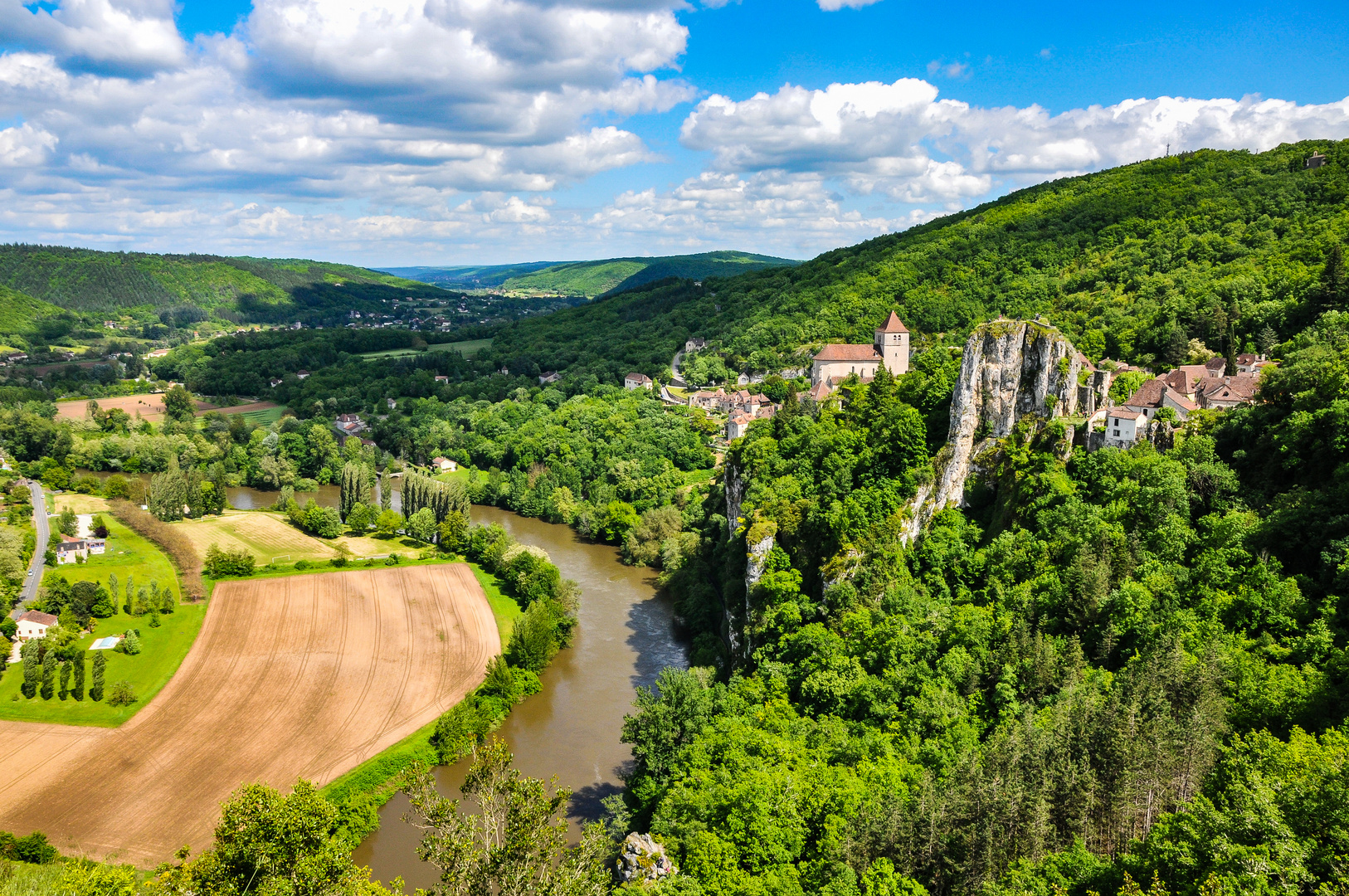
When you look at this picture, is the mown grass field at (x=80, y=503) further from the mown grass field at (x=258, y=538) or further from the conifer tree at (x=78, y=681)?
the conifer tree at (x=78, y=681)

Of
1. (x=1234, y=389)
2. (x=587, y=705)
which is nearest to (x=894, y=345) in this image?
(x=1234, y=389)

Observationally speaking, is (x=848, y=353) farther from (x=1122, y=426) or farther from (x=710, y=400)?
(x=1122, y=426)

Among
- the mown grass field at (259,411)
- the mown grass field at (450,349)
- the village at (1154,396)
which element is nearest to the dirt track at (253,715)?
the village at (1154,396)

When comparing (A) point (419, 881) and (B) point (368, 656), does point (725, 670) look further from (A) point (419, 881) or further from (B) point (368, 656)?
(B) point (368, 656)

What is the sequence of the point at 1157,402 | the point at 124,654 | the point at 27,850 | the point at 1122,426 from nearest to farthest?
the point at 27,850 → the point at 1122,426 → the point at 1157,402 → the point at 124,654

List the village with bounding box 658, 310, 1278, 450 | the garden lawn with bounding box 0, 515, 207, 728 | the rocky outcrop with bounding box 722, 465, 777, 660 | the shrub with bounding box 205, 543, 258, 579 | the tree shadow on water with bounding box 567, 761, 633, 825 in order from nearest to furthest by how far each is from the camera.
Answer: the tree shadow on water with bounding box 567, 761, 633, 825
the village with bounding box 658, 310, 1278, 450
the rocky outcrop with bounding box 722, 465, 777, 660
the garden lawn with bounding box 0, 515, 207, 728
the shrub with bounding box 205, 543, 258, 579

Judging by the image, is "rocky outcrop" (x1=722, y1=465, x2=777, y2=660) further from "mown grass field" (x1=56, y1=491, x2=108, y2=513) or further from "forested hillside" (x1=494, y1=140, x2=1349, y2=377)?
"mown grass field" (x1=56, y1=491, x2=108, y2=513)

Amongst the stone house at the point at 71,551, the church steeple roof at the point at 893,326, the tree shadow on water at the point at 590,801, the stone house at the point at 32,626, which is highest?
the church steeple roof at the point at 893,326

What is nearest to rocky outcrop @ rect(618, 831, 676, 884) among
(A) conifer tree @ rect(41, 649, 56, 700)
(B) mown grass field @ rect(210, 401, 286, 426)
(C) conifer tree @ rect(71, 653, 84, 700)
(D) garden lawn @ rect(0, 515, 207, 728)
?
(D) garden lawn @ rect(0, 515, 207, 728)
